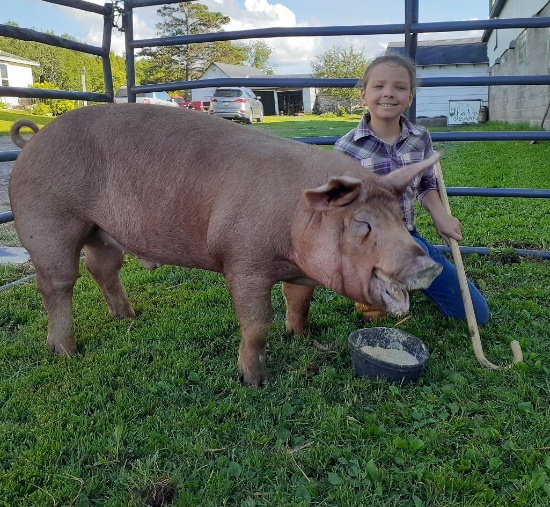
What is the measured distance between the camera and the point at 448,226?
333 centimetres

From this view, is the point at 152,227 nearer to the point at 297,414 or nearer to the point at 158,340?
the point at 158,340

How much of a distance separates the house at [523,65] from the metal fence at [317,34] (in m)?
7.94

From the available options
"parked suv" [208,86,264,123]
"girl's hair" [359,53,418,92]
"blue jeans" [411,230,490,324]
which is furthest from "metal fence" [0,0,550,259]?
"parked suv" [208,86,264,123]

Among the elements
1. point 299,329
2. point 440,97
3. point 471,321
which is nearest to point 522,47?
point 440,97

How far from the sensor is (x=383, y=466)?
2178 mm

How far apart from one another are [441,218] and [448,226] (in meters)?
0.08

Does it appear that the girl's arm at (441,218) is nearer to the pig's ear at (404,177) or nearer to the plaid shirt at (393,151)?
the plaid shirt at (393,151)

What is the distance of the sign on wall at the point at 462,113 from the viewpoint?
25.5 metres

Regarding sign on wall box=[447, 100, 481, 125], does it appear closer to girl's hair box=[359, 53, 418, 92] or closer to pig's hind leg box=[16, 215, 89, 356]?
girl's hair box=[359, 53, 418, 92]

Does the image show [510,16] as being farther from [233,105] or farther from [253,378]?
[253,378]

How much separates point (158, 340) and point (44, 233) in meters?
0.87

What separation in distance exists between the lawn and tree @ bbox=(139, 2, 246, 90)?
142ft

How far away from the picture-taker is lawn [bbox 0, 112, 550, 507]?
2.07m

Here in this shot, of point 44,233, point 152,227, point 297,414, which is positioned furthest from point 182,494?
point 44,233
